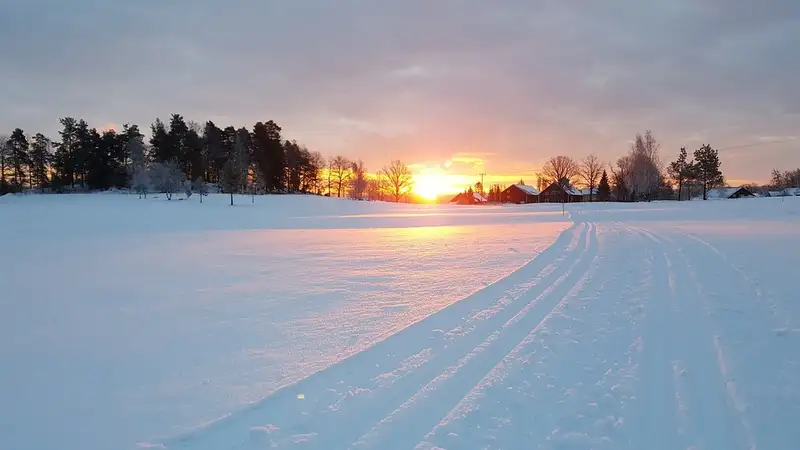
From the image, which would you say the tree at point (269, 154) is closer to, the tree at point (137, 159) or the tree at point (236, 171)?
the tree at point (236, 171)

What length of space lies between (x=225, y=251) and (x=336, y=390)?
1468cm

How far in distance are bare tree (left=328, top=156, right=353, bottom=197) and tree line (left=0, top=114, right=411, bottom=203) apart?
22.3 m

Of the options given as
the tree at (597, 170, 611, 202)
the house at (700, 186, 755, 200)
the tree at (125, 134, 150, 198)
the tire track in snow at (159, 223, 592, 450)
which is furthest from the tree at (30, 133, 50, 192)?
the house at (700, 186, 755, 200)

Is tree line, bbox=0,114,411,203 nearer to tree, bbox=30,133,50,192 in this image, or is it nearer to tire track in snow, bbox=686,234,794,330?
tree, bbox=30,133,50,192

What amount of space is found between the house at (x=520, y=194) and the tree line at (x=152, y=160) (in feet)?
186

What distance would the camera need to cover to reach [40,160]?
73.0 meters

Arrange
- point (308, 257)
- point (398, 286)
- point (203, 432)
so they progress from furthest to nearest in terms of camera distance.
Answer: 1. point (308, 257)
2. point (398, 286)
3. point (203, 432)

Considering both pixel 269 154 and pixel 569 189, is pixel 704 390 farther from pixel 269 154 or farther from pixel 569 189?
pixel 569 189

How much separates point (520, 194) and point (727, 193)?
141 ft

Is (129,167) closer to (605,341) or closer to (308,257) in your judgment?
(308,257)

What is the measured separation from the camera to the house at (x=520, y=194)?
106 meters

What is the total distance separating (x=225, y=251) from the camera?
17.8 m

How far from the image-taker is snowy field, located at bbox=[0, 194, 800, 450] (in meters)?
3.91

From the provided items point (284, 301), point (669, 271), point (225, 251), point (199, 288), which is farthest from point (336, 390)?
point (225, 251)
